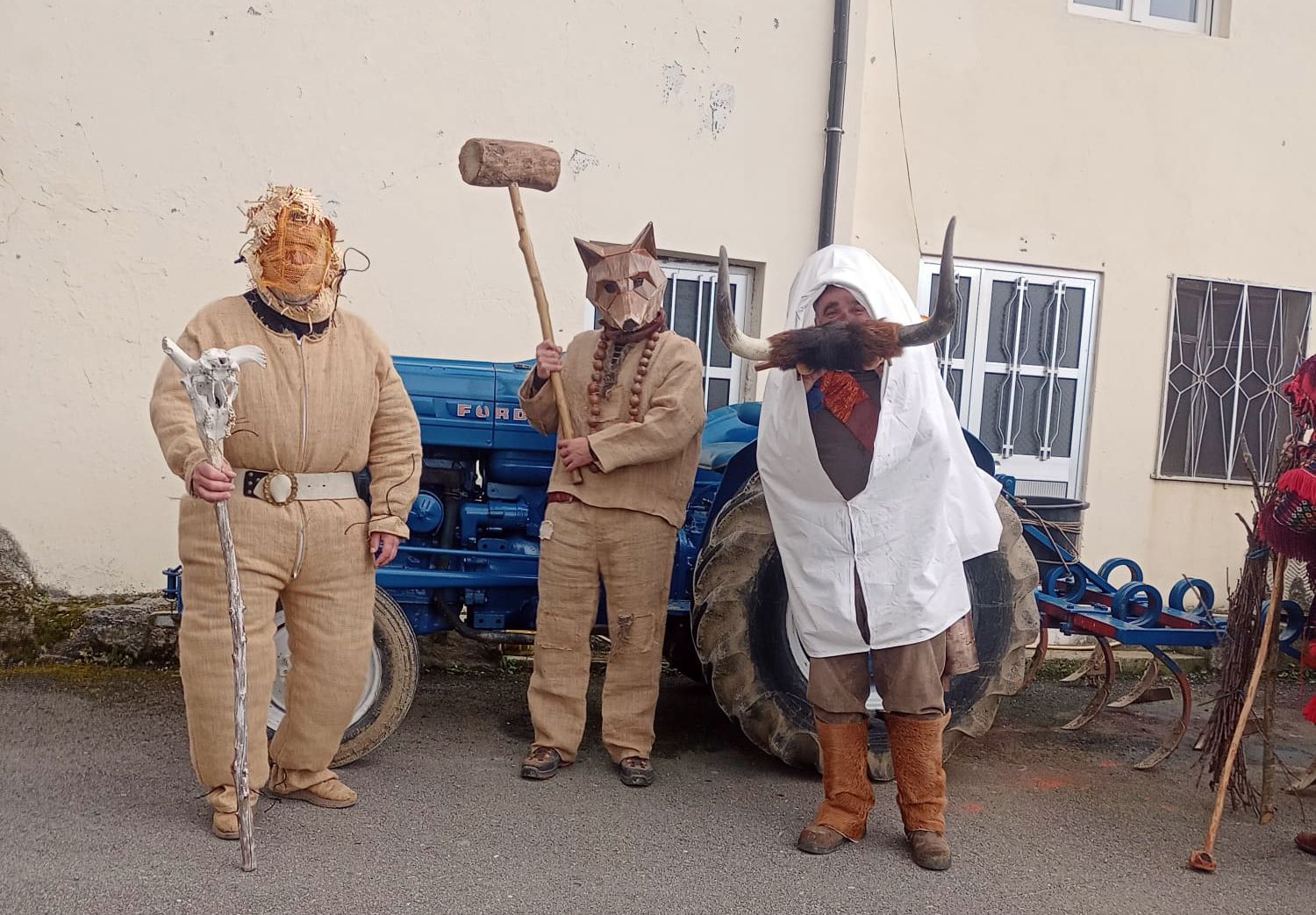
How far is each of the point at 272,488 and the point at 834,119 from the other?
13.6 ft

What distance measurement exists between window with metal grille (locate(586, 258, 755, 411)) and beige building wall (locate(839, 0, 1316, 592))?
2.61 feet

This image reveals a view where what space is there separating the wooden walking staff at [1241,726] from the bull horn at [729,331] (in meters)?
1.88

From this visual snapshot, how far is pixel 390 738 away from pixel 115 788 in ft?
3.38

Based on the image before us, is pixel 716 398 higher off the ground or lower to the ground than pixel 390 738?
higher

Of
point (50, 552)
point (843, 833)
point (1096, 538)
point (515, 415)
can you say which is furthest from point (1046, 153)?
point (50, 552)

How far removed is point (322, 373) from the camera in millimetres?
3588

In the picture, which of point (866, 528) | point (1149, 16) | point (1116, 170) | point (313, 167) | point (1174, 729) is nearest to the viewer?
point (866, 528)

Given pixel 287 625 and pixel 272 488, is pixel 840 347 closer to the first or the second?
pixel 272 488

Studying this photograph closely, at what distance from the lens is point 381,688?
418cm

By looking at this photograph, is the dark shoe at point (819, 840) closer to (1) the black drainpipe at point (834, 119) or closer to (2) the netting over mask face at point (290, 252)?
(2) the netting over mask face at point (290, 252)

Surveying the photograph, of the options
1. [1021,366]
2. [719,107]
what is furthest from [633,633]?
[1021,366]

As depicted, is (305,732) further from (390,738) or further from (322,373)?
(322,373)

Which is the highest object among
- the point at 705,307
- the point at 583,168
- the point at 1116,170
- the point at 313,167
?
the point at 1116,170

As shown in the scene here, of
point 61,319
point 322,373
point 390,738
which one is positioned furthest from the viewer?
point 61,319
